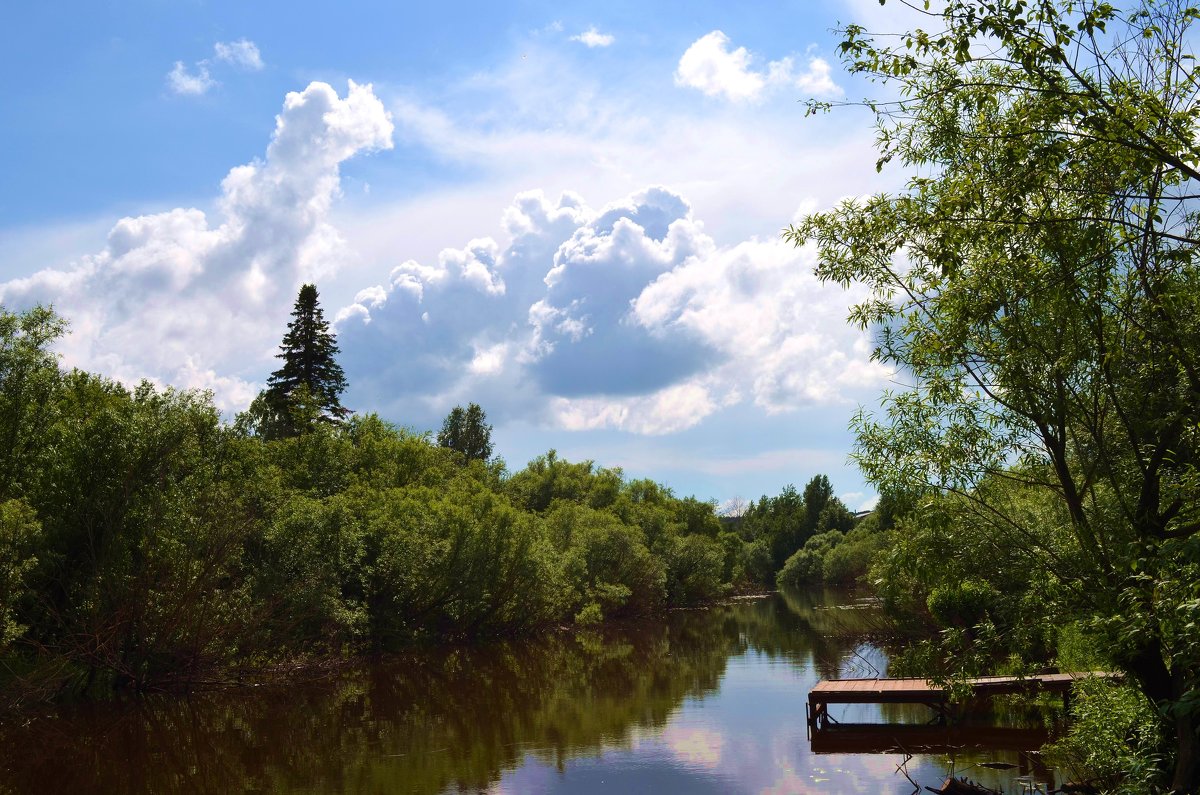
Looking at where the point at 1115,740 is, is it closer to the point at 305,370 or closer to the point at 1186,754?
the point at 1186,754

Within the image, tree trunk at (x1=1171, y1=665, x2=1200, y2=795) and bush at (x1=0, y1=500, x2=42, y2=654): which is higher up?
bush at (x1=0, y1=500, x2=42, y2=654)

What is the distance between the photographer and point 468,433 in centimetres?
11419

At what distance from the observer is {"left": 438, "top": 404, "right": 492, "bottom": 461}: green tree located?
113m

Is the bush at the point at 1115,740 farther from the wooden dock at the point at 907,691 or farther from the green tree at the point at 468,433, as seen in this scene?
the green tree at the point at 468,433

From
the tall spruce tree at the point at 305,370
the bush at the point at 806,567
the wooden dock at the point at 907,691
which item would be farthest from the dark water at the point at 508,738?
the bush at the point at 806,567

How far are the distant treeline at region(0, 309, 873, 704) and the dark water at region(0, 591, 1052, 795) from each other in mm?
2162

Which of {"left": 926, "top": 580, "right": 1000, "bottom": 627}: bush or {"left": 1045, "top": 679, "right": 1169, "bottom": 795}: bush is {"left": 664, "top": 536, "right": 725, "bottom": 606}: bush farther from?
{"left": 1045, "top": 679, "right": 1169, "bottom": 795}: bush

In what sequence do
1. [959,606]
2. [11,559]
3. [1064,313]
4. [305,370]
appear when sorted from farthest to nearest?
[305,370]
[959,606]
[11,559]
[1064,313]

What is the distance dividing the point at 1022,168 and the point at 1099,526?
237 inches

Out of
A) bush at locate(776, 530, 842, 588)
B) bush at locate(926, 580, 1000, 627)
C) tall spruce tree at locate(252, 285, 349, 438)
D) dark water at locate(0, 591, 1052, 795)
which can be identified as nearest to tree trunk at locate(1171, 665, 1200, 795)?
dark water at locate(0, 591, 1052, 795)

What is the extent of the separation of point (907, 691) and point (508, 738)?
1040 centimetres

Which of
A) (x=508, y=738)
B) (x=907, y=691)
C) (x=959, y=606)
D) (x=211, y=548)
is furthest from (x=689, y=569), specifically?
(x=907, y=691)

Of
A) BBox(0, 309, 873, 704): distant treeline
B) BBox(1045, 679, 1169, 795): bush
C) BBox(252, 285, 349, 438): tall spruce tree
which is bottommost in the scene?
BBox(1045, 679, 1169, 795): bush

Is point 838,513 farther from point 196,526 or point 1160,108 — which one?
point 1160,108
